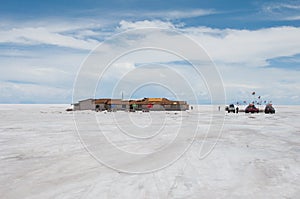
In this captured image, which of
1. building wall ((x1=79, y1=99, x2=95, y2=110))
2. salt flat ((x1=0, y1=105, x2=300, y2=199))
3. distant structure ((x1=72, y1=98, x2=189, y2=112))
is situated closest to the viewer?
salt flat ((x1=0, y1=105, x2=300, y2=199))

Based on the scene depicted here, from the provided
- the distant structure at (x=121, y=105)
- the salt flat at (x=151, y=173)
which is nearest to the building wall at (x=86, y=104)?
the distant structure at (x=121, y=105)

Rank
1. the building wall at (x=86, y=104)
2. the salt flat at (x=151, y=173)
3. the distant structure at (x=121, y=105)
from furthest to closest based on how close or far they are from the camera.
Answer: the building wall at (x=86, y=104) < the distant structure at (x=121, y=105) < the salt flat at (x=151, y=173)

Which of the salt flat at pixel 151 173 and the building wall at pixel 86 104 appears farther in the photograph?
the building wall at pixel 86 104

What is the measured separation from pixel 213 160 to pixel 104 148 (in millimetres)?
5100

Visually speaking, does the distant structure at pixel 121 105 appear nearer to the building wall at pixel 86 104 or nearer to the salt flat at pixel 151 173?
the building wall at pixel 86 104

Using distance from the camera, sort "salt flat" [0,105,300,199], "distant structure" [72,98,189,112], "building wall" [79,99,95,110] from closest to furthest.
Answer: "salt flat" [0,105,300,199] → "distant structure" [72,98,189,112] → "building wall" [79,99,95,110]

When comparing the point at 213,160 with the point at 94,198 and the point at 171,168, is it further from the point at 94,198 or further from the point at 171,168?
the point at 94,198

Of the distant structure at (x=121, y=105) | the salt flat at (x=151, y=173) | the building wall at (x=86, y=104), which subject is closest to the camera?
the salt flat at (x=151, y=173)

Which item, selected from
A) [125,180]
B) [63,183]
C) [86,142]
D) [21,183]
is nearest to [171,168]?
[125,180]

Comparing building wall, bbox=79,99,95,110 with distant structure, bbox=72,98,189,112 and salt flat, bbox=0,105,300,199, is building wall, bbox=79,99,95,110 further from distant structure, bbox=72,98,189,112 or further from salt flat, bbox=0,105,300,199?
salt flat, bbox=0,105,300,199

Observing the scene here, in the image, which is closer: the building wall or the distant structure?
the distant structure

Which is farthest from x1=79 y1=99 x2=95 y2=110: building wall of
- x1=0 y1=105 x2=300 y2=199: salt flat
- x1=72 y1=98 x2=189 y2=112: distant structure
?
x1=0 y1=105 x2=300 y2=199: salt flat

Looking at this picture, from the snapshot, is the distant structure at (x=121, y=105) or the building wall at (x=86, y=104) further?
the building wall at (x=86, y=104)

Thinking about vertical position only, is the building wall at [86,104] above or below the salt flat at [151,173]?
above
